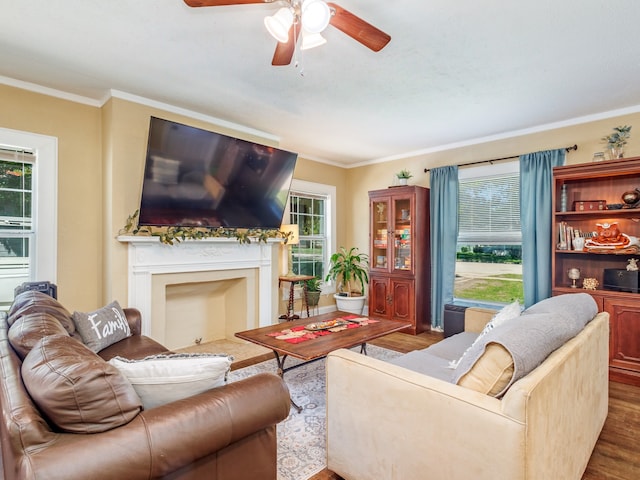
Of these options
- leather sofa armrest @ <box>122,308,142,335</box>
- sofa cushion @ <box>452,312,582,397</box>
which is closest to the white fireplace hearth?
leather sofa armrest @ <box>122,308,142,335</box>

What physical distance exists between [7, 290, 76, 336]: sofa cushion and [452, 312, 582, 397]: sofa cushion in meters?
2.25

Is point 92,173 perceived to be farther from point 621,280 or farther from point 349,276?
point 621,280

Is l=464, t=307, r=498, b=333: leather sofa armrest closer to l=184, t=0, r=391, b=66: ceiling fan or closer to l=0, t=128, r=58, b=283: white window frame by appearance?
l=184, t=0, r=391, b=66: ceiling fan

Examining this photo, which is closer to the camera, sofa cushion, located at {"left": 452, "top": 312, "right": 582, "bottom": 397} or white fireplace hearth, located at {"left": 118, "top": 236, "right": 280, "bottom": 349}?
sofa cushion, located at {"left": 452, "top": 312, "right": 582, "bottom": 397}

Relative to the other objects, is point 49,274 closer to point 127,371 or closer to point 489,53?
point 127,371

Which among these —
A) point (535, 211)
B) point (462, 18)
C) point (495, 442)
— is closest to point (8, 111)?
point (462, 18)

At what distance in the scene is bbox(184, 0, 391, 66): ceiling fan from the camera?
1568 mm

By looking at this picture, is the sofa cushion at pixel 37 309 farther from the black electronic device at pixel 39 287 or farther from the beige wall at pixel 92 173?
the beige wall at pixel 92 173

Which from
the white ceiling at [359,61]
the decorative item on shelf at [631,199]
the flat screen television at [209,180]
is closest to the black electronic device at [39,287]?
the flat screen television at [209,180]

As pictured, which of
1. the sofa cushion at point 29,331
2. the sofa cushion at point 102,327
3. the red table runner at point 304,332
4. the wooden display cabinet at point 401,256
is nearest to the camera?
the sofa cushion at point 29,331

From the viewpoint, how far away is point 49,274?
3125mm

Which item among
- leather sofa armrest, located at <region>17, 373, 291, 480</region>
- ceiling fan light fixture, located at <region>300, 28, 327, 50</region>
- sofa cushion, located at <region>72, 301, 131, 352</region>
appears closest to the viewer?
leather sofa armrest, located at <region>17, 373, 291, 480</region>

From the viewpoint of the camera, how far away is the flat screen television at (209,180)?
10.5 feet

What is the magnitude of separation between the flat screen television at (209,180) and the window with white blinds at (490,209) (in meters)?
2.38
